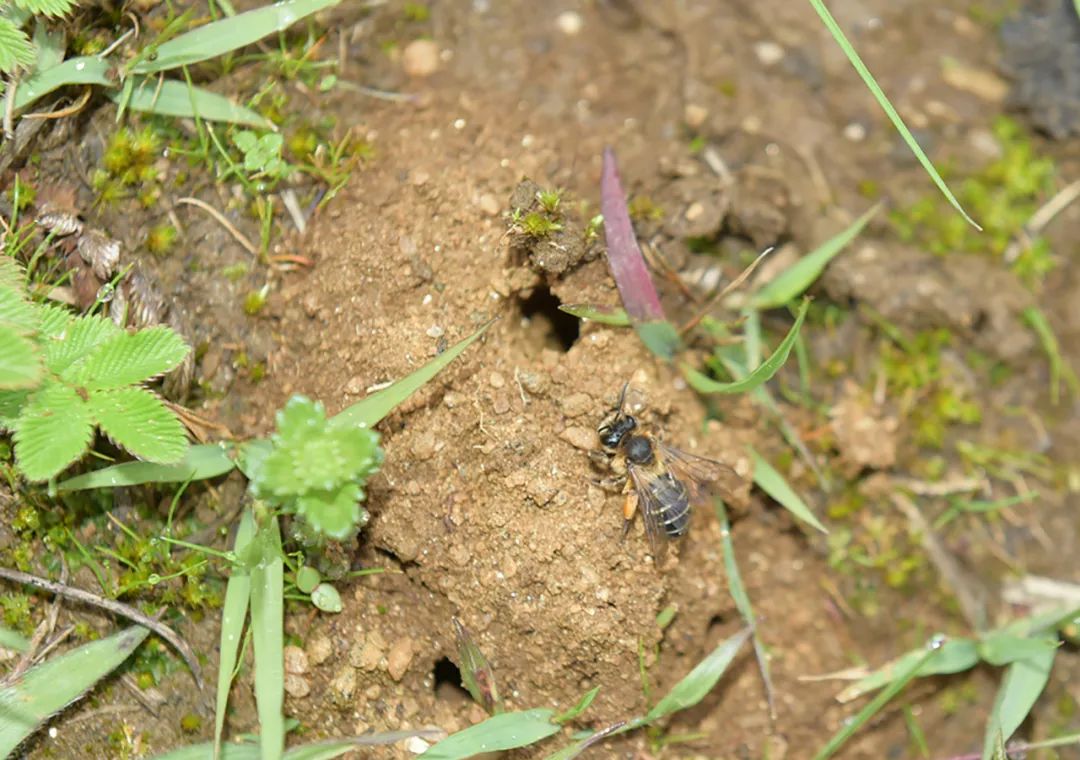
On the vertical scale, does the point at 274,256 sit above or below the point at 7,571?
above

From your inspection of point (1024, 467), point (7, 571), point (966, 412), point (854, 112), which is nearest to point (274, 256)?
point (7, 571)

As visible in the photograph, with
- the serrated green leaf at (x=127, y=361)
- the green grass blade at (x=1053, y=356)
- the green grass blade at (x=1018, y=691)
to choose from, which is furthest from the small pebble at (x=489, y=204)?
the green grass blade at (x=1018, y=691)

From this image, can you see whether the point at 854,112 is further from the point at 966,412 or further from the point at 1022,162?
the point at 966,412

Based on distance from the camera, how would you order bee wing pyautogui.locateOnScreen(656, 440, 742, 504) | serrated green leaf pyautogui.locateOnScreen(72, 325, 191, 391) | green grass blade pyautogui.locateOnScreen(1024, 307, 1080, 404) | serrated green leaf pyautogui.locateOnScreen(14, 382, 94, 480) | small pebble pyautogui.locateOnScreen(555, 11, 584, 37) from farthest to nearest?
green grass blade pyautogui.locateOnScreen(1024, 307, 1080, 404), small pebble pyautogui.locateOnScreen(555, 11, 584, 37), bee wing pyautogui.locateOnScreen(656, 440, 742, 504), serrated green leaf pyautogui.locateOnScreen(72, 325, 191, 391), serrated green leaf pyautogui.locateOnScreen(14, 382, 94, 480)

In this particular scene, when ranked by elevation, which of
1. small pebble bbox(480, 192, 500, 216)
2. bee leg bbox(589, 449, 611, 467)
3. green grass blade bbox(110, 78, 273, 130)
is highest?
green grass blade bbox(110, 78, 273, 130)

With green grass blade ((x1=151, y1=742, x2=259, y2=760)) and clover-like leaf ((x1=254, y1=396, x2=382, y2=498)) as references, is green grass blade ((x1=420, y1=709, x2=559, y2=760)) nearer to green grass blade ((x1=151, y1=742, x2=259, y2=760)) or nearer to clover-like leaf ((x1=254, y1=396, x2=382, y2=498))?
green grass blade ((x1=151, y1=742, x2=259, y2=760))

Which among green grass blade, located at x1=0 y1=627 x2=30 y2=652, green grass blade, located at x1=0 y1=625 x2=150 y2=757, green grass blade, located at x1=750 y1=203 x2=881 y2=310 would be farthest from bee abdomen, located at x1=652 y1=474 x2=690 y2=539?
green grass blade, located at x1=0 y1=627 x2=30 y2=652

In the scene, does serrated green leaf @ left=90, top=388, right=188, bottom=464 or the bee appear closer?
serrated green leaf @ left=90, top=388, right=188, bottom=464
